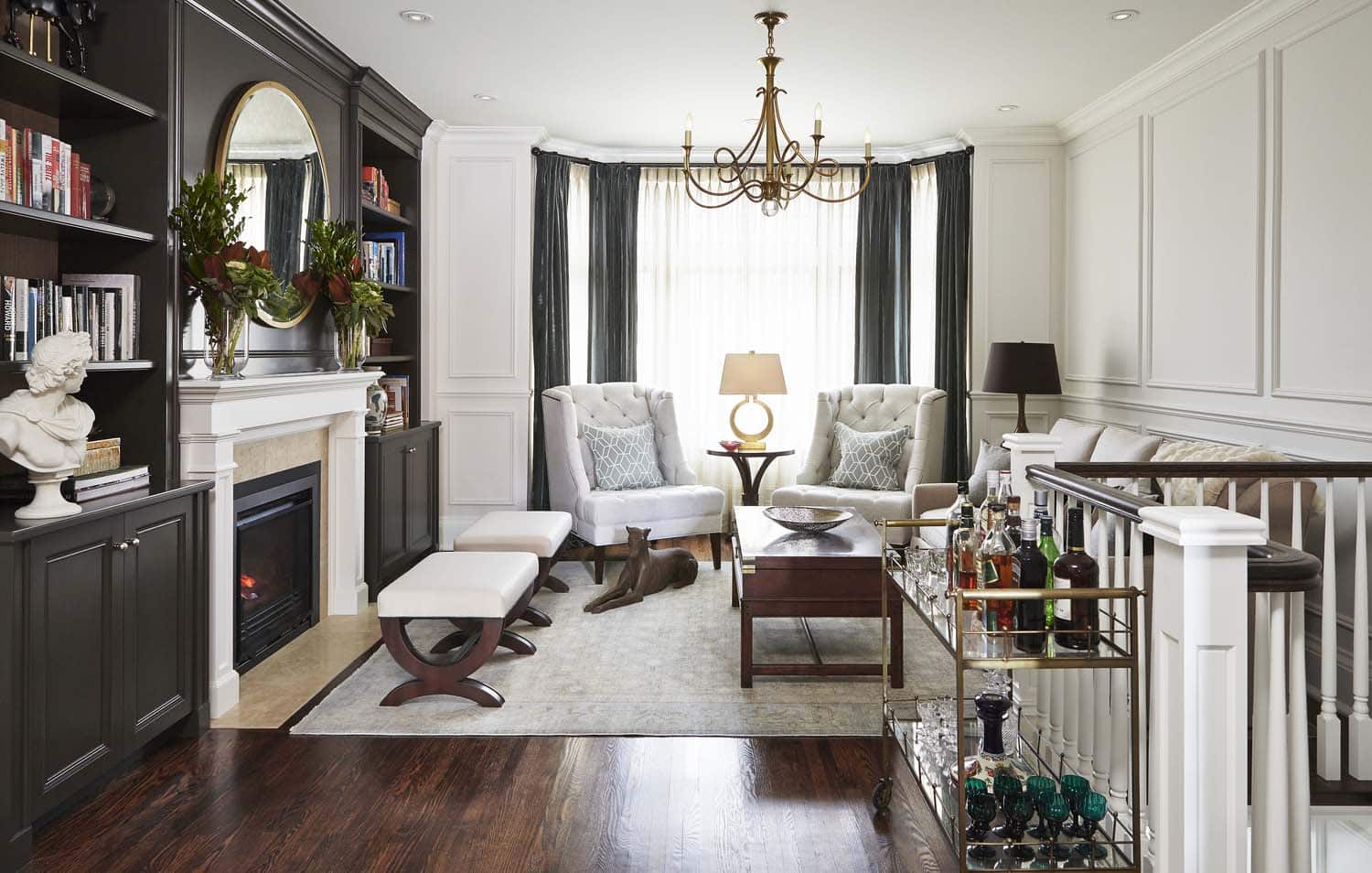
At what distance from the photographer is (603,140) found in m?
6.36

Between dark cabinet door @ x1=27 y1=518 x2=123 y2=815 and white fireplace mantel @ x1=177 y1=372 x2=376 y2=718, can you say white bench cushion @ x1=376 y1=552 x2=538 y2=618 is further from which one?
dark cabinet door @ x1=27 y1=518 x2=123 y2=815

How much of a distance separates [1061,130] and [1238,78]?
1.90m

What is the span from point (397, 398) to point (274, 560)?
5.21ft

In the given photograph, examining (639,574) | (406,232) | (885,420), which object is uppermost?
(406,232)

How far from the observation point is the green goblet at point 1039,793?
1924 mm

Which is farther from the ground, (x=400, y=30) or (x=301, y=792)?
(x=400, y=30)

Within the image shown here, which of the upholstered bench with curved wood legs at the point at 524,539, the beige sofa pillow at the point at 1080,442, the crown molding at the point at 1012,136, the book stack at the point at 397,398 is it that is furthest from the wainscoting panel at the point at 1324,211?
the book stack at the point at 397,398

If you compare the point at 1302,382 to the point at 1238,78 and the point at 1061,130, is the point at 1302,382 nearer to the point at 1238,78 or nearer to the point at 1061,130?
the point at 1238,78

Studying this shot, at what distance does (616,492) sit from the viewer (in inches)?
228

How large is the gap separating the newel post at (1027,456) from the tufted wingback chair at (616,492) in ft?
9.93

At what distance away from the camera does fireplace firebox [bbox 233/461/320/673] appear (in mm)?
3861

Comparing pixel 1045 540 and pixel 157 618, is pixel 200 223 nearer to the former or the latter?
pixel 157 618

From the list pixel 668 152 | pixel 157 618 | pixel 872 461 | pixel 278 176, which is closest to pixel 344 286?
pixel 278 176

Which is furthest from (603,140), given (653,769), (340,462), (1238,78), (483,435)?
(653,769)
